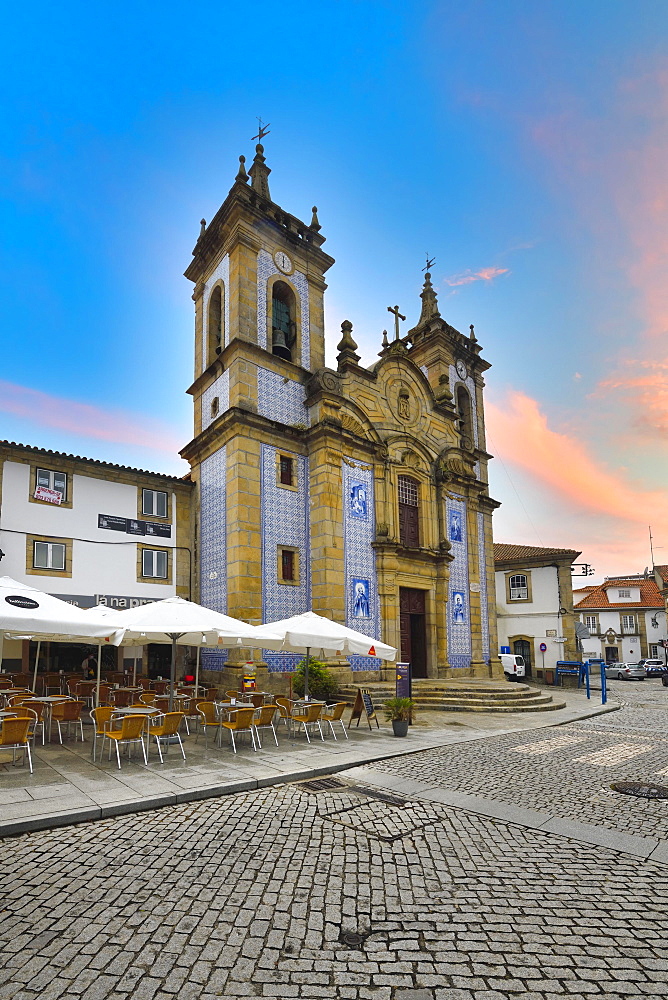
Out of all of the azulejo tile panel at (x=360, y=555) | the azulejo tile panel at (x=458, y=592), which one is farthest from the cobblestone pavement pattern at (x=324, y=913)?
the azulejo tile panel at (x=458, y=592)

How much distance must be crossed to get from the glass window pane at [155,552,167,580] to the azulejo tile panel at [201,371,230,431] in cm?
459

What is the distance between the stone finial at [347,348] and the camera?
853 inches

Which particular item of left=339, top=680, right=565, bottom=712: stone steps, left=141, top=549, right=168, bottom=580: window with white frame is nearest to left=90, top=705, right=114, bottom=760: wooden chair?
left=339, top=680, right=565, bottom=712: stone steps

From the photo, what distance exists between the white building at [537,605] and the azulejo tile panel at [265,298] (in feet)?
67.4

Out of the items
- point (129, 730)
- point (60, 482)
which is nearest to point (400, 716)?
point (129, 730)

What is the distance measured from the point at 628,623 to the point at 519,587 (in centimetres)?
2067

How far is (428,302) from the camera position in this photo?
30.2 metres

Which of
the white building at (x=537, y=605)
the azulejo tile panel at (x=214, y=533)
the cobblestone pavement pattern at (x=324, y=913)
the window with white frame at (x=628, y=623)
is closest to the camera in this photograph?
the cobblestone pavement pattern at (x=324, y=913)

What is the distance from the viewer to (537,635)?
35.0 metres

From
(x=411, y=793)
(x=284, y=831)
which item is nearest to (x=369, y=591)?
(x=411, y=793)

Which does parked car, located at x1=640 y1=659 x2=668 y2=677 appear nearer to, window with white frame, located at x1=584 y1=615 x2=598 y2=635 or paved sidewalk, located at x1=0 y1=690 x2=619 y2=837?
window with white frame, located at x1=584 y1=615 x2=598 y2=635

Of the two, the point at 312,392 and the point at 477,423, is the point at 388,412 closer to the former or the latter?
the point at 312,392

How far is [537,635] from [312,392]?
2220 cm

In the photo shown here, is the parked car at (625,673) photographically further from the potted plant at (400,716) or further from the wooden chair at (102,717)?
the wooden chair at (102,717)
